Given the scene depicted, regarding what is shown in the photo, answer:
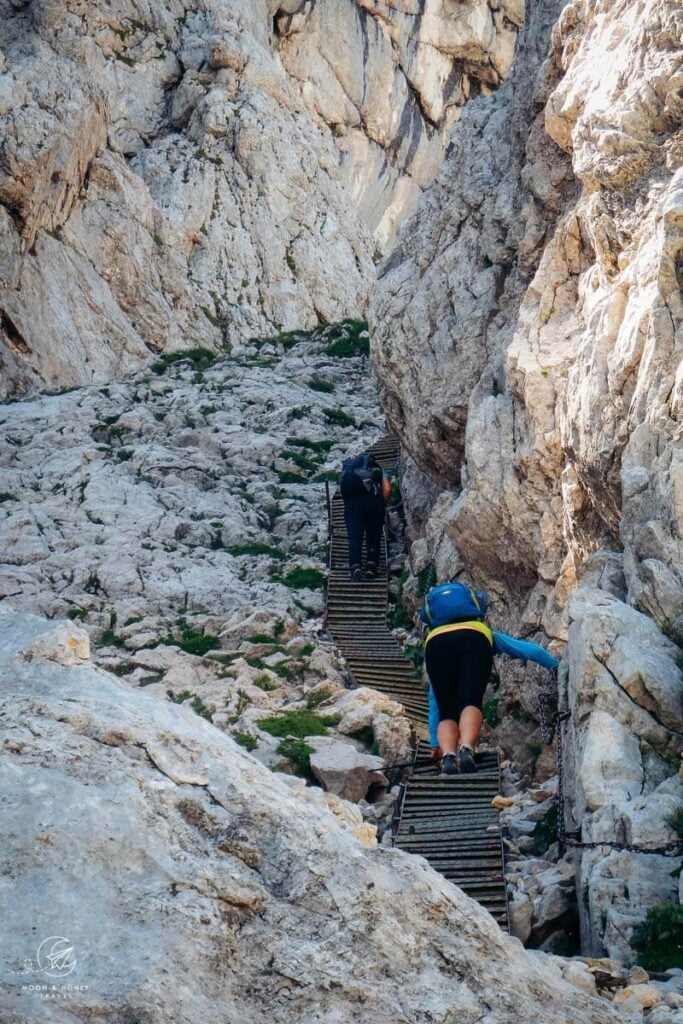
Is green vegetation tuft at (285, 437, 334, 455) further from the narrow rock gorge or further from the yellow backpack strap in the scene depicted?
the yellow backpack strap

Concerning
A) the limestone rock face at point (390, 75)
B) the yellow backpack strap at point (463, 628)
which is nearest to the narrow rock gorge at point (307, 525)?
the yellow backpack strap at point (463, 628)

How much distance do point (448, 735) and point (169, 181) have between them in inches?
1094

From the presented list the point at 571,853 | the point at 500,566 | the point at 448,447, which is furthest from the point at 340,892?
the point at 448,447

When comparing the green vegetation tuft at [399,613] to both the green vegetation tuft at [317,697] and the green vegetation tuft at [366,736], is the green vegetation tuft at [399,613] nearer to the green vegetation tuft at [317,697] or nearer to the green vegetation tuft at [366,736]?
the green vegetation tuft at [317,697]

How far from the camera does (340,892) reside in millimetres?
5430

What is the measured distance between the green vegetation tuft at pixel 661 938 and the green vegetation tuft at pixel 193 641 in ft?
28.1

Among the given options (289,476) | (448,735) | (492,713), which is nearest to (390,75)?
(289,476)

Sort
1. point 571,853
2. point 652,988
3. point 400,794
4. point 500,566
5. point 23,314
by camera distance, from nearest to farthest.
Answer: point 652,988
point 571,853
point 400,794
point 500,566
point 23,314

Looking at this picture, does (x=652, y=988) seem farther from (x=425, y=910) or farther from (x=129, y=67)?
(x=129, y=67)

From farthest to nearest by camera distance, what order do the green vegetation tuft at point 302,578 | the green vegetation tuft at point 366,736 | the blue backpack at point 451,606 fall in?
the green vegetation tuft at point 302,578, the green vegetation tuft at point 366,736, the blue backpack at point 451,606

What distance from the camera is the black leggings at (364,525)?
17.0 m

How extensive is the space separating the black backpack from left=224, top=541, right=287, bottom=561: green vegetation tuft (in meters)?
1.53

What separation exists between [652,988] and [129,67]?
115 ft

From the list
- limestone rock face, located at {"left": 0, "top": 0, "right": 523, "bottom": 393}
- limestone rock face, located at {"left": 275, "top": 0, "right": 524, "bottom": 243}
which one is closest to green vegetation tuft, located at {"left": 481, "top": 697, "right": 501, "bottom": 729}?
limestone rock face, located at {"left": 0, "top": 0, "right": 523, "bottom": 393}
